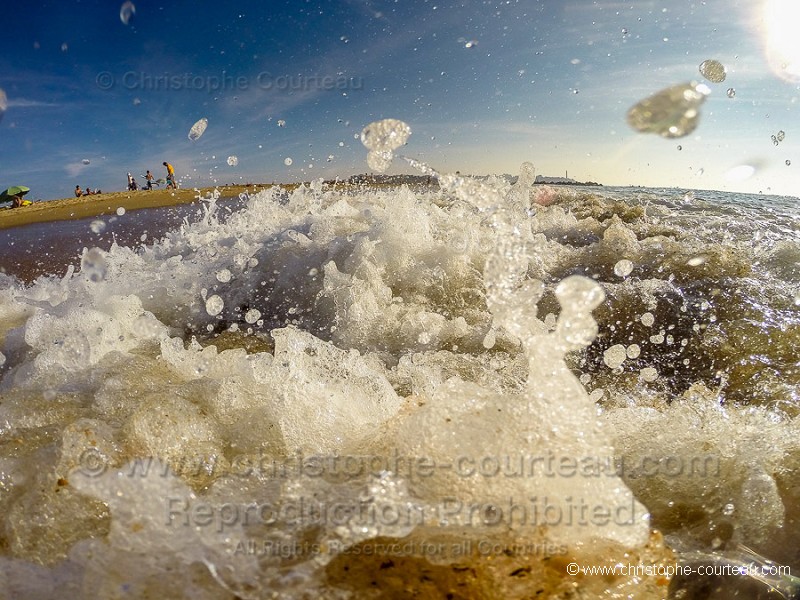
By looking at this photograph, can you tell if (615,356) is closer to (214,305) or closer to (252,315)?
(252,315)

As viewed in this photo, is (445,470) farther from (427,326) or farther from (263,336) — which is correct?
(263,336)

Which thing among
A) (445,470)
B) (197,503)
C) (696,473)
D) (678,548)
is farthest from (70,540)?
(696,473)

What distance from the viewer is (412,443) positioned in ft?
4.65

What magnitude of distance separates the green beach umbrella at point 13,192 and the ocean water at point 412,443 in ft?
72.3

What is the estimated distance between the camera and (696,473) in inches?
64.6

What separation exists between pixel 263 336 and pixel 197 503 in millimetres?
2039

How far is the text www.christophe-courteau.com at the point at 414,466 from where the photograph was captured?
1275mm

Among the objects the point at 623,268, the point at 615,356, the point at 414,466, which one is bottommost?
the point at 414,466

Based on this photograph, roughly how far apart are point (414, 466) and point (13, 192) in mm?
25356

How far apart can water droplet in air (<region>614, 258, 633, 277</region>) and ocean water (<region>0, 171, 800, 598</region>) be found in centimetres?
61

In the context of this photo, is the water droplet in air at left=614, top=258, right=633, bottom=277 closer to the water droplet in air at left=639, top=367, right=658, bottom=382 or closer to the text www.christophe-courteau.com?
the water droplet in air at left=639, top=367, right=658, bottom=382

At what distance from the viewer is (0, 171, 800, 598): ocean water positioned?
1.10 metres

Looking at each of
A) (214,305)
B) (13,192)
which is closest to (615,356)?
(214,305)

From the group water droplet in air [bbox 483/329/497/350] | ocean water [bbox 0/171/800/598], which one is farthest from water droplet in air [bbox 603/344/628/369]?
water droplet in air [bbox 483/329/497/350]
